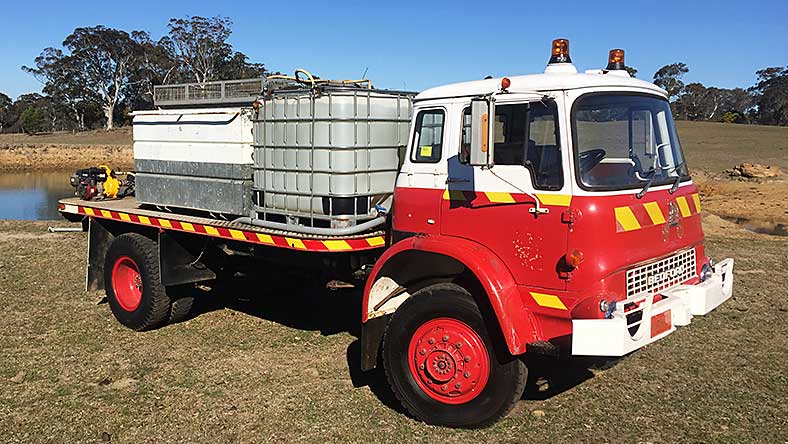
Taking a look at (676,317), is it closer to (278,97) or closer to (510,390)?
(510,390)

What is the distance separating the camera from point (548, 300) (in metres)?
4.78

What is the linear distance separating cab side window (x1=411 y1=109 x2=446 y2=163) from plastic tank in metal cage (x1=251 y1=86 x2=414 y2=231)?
0.69 meters

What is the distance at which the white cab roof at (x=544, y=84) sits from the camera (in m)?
4.80

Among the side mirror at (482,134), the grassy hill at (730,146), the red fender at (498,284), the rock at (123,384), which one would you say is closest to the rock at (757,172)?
the grassy hill at (730,146)

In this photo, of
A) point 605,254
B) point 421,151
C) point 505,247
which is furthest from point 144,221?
point 605,254

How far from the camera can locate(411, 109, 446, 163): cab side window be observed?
536 cm

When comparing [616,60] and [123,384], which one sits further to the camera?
[123,384]

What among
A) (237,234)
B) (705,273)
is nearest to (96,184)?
(237,234)

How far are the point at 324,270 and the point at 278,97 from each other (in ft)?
5.20

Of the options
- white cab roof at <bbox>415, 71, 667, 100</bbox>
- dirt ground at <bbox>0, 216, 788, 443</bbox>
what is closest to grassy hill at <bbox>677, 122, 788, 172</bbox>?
dirt ground at <bbox>0, 216, 788, 443</bbox>

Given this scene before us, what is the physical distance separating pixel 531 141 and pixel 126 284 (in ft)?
17.4

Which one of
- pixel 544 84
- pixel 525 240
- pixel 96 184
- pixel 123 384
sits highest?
pixel 544 84

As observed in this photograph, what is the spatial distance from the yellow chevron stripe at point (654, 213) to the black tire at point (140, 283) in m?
4.97

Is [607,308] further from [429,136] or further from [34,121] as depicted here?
[34,121]
